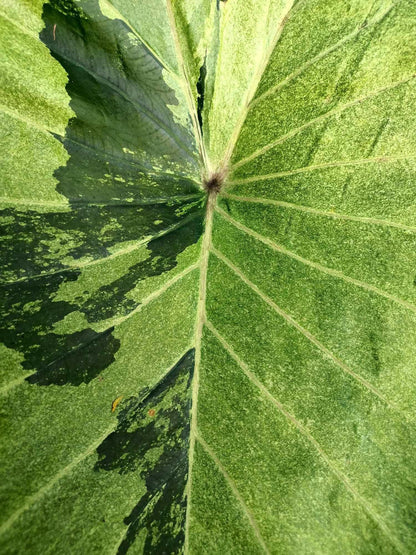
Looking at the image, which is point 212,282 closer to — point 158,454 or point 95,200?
point 95,200

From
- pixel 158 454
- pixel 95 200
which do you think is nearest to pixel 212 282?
pixel 95 200

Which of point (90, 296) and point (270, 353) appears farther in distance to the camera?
point (270, 353)

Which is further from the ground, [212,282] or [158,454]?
[212,282]

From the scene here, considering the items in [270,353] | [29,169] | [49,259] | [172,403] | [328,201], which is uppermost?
[29,169]

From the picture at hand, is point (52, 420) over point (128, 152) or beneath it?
beneath

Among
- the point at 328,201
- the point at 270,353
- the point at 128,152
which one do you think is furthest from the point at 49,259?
the point at 328,201

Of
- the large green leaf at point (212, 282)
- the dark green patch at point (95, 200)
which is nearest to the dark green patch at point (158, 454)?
the large green leaf at point (212, 282)

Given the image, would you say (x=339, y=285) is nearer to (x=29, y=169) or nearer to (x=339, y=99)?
(x=339, y=99)
